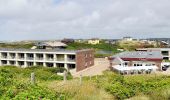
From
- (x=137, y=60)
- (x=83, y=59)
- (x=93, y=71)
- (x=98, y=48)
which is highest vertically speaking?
(x=137, y=60)

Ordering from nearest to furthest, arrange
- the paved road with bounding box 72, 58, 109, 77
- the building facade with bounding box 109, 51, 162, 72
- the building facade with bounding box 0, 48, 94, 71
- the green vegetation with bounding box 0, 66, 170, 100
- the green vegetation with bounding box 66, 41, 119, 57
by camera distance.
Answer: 1. the green vegetation with bounding box 0, 66, 170, 100
2. the paved road with bounding box 72, 58, 109, 77
3. the building facade with bounding box 109, 51, 162, 72
4. the building facade with bounding box 0, 48, 94, 71
5. the green vegetation with bounding box 66, 41, 119, 57

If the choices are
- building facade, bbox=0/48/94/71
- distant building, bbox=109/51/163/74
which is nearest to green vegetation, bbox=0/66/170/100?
distant building, bbox=109/51/163/74

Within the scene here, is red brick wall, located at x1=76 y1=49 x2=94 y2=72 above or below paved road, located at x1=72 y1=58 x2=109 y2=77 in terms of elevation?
above

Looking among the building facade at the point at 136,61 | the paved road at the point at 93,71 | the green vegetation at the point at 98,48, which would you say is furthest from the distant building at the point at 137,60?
the green vegetation at the point at 98,48

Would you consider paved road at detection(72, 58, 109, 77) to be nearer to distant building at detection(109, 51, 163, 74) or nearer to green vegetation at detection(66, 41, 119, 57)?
distant building at detection(109, 51, 163, 74)

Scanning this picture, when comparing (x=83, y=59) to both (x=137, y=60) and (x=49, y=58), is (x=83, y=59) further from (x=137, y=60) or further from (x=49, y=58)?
(x=137, y=60)

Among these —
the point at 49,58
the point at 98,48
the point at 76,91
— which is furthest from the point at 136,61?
the point at 98,48

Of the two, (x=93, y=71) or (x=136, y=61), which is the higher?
(x=136, y=61)

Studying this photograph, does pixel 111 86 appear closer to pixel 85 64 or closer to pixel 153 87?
pixel 153 87
